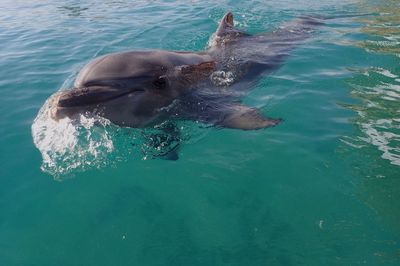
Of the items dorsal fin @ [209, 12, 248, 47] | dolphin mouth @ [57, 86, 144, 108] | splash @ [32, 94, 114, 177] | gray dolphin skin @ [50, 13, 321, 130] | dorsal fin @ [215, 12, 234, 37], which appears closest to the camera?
dolphin mouth @ [57, 86, 144, 108]

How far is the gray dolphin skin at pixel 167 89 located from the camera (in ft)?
19.7

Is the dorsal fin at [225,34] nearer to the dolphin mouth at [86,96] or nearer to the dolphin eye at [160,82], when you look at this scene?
the dolphin eye at [160,82]

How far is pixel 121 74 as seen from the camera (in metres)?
6.30

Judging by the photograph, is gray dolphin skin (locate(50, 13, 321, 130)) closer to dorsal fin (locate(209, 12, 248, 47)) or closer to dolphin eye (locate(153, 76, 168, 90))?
dolphin eye (locate(153, 76, 168, 90))

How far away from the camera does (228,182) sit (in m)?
5.85

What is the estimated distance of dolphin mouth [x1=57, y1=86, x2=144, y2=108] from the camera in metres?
5.70

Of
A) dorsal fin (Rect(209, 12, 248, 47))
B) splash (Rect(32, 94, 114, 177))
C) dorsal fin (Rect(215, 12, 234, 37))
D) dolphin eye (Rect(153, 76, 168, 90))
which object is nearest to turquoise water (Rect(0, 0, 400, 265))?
splash (Rect(32, 94, 114, 177))

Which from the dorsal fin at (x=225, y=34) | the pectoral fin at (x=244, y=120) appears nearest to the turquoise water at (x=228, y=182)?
the pectoral fin at (x=244, y=120)

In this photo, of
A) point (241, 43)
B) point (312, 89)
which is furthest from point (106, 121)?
point (241, 43)

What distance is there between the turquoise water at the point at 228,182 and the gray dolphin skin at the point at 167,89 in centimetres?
30

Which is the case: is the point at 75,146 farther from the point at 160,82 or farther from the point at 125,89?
the point at 160,82

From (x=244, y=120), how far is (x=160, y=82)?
159 cm

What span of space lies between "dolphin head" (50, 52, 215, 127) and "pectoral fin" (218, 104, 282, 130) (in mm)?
1005

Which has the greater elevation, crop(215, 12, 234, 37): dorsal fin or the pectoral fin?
crop(215, 12, 234, 37): dorsal fin
